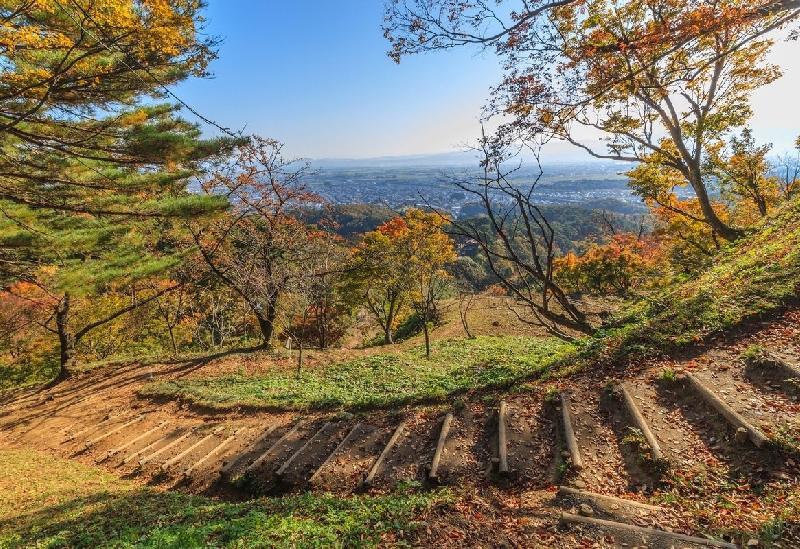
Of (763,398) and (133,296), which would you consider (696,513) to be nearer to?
(763,398)

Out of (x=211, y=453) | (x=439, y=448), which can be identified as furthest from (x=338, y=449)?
(x=211, y=453)

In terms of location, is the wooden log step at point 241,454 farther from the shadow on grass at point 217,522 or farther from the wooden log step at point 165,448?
the wooden log step at point 165,448

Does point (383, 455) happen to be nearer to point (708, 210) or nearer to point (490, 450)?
point (490, 450)

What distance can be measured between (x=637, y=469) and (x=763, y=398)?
1.84 meters

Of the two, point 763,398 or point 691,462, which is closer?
point 691,462

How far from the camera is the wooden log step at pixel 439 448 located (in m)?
4.96

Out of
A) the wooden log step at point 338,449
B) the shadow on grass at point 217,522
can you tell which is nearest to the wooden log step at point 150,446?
the shadow on grass at point 217,522

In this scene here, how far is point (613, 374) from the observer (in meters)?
6.53

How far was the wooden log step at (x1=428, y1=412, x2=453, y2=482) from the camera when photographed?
16.3 feet

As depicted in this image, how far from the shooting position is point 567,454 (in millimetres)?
4688

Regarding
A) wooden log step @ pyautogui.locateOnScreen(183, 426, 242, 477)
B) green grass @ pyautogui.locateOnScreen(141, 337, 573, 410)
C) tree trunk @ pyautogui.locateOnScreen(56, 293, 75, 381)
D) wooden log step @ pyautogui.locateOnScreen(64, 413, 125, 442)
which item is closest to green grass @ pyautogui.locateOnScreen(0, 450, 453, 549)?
wooden log step @ pyautogui.locateOnScreen(183, 426, 242, 477)

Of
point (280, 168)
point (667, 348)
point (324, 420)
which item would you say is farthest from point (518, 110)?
point (280, 168)

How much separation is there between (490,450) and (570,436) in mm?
1110

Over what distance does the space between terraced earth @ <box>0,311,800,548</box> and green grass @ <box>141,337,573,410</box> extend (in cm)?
62
